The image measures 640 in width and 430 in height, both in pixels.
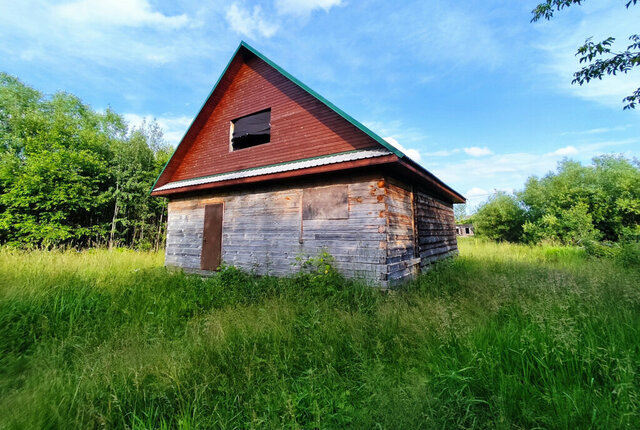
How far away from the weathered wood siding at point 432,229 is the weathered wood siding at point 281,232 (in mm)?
2420

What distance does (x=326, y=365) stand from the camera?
2.77 meters

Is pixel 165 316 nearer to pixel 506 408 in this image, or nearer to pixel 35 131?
pixel 506 408

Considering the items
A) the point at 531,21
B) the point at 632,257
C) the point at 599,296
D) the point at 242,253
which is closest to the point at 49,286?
the point at 242,253

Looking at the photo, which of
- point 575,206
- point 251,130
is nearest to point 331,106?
point 251,130

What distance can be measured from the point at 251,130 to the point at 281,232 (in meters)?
3.98

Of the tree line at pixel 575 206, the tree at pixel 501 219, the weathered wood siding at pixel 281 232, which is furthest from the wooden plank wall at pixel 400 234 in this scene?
the tree at pixel 501 219

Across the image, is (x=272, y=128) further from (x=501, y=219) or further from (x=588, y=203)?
(x=501, y=219)

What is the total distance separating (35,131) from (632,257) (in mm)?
30600

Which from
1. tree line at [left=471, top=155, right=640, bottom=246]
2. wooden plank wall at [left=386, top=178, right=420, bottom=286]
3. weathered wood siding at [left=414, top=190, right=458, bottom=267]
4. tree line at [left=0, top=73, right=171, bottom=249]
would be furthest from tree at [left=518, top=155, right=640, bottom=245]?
tree line at [left=0, top=73, right=171, bottom=249]

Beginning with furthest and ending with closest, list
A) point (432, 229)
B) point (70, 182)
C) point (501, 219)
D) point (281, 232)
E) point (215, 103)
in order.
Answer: point (501, 219) → point (70, 182) → point (215, 103) → point (432, 229) → point (281, 232)

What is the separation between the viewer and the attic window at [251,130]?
26.9 ft

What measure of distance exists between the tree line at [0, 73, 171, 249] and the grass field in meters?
12.6

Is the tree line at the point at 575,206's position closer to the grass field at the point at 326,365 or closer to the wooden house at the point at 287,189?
the wooden house at the point at 287,189

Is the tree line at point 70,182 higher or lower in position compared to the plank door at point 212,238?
higher
